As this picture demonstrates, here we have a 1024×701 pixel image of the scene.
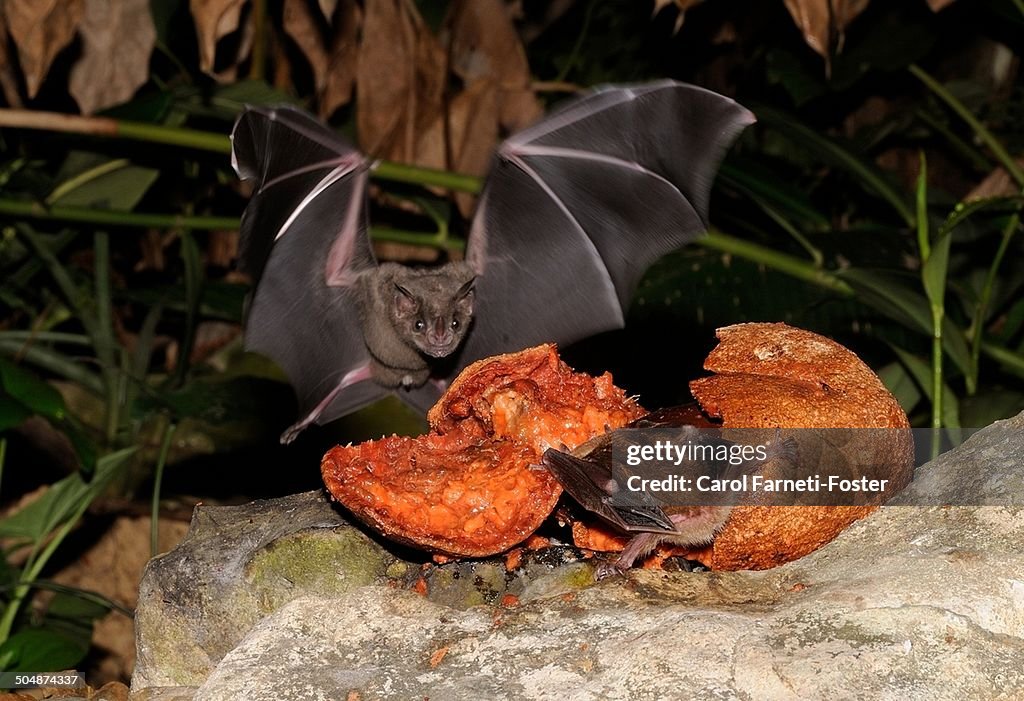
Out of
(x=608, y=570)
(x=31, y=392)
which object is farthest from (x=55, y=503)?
(x=608, y=570)

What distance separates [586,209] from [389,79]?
1527 mm

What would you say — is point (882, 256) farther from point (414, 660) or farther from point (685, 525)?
point (414, 660)

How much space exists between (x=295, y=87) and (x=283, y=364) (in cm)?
250

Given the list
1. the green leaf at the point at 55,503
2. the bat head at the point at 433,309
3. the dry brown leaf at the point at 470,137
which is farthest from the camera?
Answer: the dry brown leaf at the point at 470,137

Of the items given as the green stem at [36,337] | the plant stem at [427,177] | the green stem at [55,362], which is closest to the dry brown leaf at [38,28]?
the plant stem at [427,177]

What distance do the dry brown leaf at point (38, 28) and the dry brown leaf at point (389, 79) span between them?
1621mm

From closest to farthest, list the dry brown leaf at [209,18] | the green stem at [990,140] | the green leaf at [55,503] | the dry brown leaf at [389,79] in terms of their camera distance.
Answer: the dry brown leaf at [209,18]
the green leaf at [55,503]
the green stem at [990,140]
the dry brown leaf at [389,79]

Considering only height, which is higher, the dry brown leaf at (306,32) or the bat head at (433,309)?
the dry brown leaf at (306,32)

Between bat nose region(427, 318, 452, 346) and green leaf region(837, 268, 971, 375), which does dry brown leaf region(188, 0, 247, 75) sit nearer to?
bat nose region(427, 318, 452, 346)

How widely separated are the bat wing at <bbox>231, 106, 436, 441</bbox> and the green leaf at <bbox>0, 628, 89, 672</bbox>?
99 cm

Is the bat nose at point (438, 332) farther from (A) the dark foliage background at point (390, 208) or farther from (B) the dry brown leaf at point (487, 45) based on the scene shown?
(B) the dry brown leaf at point (487, 45)

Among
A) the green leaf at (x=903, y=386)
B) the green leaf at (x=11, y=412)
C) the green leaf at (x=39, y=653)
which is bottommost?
the green leaf at (x=39, y=653)

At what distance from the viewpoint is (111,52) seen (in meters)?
4.55

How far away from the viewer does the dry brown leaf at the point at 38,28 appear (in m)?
3.32
